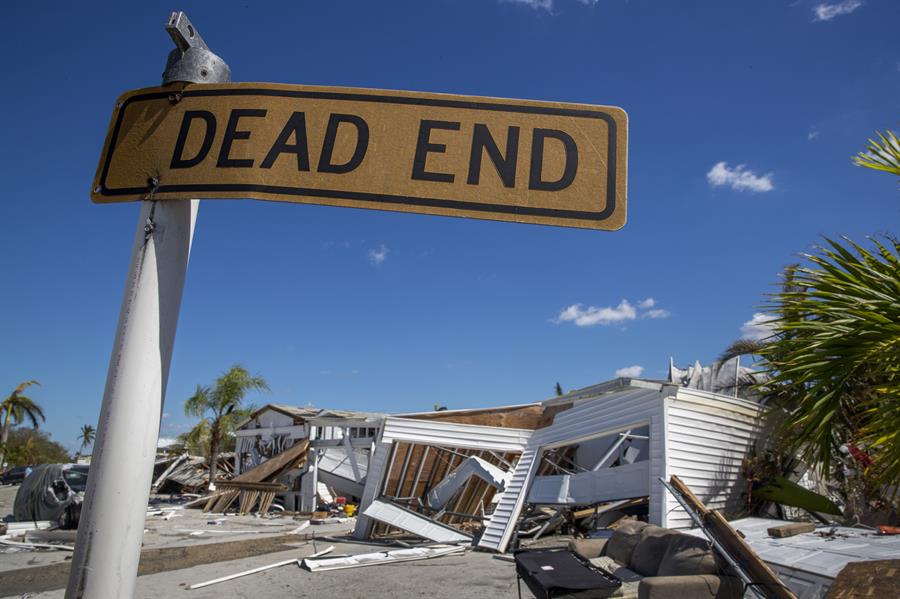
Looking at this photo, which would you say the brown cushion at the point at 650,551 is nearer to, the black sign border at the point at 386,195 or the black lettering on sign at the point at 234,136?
the black sign border at the point at 386,195

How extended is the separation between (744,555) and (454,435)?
1032 centimetres

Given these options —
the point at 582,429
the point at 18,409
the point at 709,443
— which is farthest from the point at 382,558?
the point at 18,409

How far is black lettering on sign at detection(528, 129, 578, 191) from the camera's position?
1445mm

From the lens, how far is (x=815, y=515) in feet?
38.9

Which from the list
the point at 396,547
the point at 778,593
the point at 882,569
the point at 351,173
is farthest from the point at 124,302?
the point at 396,547

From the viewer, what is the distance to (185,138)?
1623 mm

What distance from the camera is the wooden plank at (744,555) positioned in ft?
17.1

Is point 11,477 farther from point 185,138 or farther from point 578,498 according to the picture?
point 185,138

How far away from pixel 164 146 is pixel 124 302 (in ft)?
1.54

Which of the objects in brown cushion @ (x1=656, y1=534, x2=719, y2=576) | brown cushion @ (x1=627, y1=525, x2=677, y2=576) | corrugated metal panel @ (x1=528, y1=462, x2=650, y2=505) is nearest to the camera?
brown cushion @ (x1=656, y1=534, x2=719, y2=576)

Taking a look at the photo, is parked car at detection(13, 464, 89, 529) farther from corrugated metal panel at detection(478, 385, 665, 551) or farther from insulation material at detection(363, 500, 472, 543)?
corrugated metal panel at detection(478, 385, 665, 551)

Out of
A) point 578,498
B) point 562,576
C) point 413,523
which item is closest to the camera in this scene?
point 562,576

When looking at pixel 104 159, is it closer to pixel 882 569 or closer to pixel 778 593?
pixel 882 569

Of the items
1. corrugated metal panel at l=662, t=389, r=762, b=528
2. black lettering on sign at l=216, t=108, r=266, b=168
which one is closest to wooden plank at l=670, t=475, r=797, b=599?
corrugated metal panel at l=662, t=389, r=762, b=528
